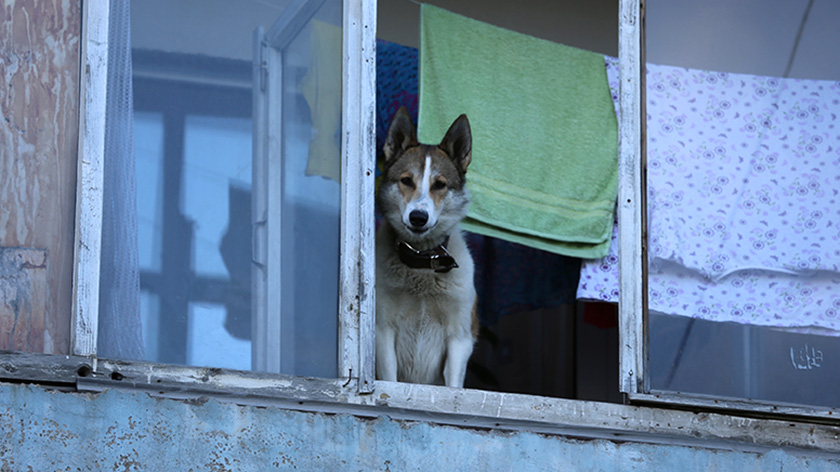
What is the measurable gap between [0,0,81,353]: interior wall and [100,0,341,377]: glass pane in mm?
160

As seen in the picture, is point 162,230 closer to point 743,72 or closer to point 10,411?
point 10,411

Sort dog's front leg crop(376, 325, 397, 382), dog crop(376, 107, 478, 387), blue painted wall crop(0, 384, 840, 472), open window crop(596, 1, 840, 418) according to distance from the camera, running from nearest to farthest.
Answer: blue painted wall crop(0, 384, 840, 472) < open window crop(596, 1, 840, 418) < dog's front leg crop(376, 325, 397, 382) < dog crop(376, 107, 478, 387)

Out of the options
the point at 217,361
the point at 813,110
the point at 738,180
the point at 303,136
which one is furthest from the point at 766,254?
the point at 217,361

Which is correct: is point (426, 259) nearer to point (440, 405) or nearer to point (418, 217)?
point (418, 217)

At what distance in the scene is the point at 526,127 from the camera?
16.5ft

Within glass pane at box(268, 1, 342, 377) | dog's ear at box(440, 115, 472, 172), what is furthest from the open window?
glass pane at box(268, 1, 342, 377)

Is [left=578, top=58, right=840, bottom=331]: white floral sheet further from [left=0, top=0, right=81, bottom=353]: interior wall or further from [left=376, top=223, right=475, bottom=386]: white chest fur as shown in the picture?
[left=0, top=0, right=81, bottom=353]: interior wall

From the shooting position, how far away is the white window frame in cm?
321

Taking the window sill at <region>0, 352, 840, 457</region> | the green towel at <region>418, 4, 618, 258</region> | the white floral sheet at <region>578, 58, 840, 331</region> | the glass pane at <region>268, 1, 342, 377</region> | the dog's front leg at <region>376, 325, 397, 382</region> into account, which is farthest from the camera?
the green towel at <region>418, 4, 618, 258</region>

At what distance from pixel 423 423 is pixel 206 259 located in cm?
87

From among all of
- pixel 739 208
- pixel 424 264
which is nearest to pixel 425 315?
pixel 424 264

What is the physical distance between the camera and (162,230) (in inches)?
132

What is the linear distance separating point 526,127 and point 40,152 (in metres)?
2.43

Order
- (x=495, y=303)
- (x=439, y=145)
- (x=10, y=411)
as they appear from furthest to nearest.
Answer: (x=495, y=303)
(x=439, y=145)
(x=10, y=411)
